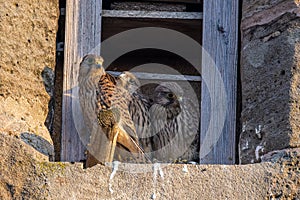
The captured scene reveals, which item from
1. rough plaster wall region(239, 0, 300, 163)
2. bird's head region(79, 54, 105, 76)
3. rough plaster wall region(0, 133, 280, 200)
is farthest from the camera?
bird's head region(79, 54, 105, 76)

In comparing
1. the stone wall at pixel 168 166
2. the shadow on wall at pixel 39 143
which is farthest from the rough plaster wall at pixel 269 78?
the shadow on wall at pixel 39 143

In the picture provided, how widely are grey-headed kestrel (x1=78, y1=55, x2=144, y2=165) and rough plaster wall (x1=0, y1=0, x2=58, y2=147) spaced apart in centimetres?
24

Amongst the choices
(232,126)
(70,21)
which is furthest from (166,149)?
(70,21)

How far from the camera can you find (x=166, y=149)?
6148 millimetres

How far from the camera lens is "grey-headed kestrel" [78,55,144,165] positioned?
5523mm

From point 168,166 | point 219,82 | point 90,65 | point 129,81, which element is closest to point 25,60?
point 90,65

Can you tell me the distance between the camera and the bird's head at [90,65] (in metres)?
5.81

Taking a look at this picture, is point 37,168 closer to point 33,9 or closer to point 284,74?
point 33,9

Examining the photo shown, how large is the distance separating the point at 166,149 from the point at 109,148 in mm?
933

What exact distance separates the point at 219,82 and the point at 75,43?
2.64 ft

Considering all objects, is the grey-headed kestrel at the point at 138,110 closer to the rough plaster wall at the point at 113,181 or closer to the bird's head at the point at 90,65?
the bird's head at the point at 90,65

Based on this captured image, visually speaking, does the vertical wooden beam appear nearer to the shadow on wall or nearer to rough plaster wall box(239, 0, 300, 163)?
the shadow on wall

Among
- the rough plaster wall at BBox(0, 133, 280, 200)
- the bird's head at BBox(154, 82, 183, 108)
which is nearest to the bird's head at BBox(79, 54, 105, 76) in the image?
the bird's head at BBox(154, 82, 183, 108)

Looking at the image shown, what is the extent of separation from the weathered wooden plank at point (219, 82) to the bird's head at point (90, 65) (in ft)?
1.88
